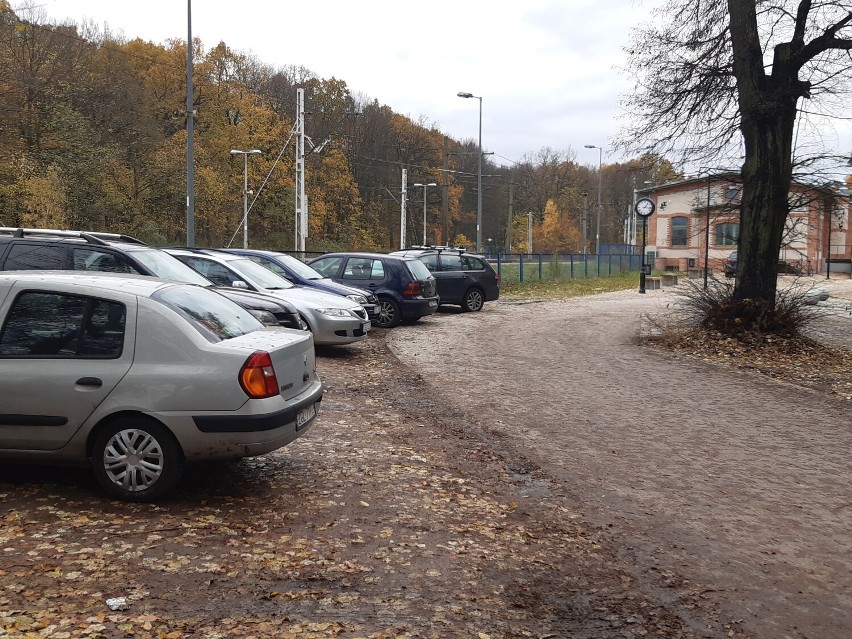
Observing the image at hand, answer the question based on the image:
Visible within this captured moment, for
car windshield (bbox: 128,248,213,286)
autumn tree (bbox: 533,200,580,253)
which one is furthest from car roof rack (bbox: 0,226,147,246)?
autumn tree (bbox: 533,200,580,253)

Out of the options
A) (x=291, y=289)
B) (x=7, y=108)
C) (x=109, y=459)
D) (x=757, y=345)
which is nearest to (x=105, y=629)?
(x=109, y=459)

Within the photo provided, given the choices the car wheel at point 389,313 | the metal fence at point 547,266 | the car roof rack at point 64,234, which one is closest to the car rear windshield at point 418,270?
the car wheel at point 389,313

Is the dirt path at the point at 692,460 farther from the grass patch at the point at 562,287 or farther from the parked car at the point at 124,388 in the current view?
the grass patch at the point at 562,287

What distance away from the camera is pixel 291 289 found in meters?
13.3

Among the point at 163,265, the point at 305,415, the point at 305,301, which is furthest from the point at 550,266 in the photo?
the point at 305,415

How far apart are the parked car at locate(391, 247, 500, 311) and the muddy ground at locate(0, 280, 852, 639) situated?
13.0 meters

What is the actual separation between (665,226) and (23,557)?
60.2m

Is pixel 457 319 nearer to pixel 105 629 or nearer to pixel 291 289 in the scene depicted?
pixel 291 289

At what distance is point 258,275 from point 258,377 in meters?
7.95

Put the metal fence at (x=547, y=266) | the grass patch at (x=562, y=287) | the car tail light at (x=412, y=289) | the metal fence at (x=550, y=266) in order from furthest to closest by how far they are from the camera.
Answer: the metal fence at (x=550, y=266)
the metal fence at (x=547, y=266)
the grass patch at (x=562, y=287)
the car tail light at (x=412, y=289)

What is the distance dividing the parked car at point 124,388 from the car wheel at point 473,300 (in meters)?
17.3

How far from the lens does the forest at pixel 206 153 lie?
1302 inches

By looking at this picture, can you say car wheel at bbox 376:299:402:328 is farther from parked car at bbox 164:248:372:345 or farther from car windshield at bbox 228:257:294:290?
parked car at bbox 164:248:372:345

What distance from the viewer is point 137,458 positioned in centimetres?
530
